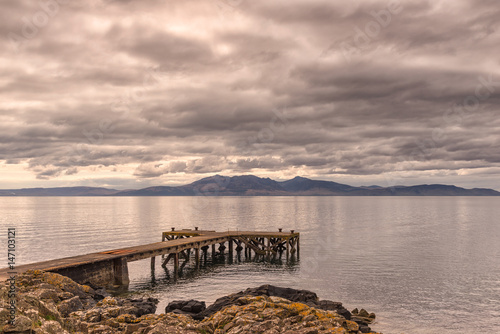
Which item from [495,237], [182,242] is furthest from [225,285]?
[495,237]

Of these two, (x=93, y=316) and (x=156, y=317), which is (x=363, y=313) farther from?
(x=93, y=316)

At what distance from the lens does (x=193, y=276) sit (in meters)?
37.7

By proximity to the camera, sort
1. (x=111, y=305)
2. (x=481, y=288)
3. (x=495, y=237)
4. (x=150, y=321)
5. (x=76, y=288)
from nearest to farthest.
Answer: (x=150, y=321), (x=111, y=305), (x=76, y=288), (x=481, y=288), (x=495, y=237)

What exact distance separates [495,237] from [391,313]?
175 feet

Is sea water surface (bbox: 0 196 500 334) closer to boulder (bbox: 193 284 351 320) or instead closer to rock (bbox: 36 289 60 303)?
boulder (bbox: 193 284 351 320)

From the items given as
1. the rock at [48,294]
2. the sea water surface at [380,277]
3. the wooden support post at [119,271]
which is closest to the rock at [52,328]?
the rock at [48,294]

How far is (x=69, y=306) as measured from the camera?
60.9 feet

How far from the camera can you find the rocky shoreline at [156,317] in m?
11.1

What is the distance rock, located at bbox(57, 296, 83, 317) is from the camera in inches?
703

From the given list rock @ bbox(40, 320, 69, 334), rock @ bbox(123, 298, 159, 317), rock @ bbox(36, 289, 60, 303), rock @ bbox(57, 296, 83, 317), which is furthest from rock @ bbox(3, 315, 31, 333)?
rock @ bbox(123, 298, 159, 317)

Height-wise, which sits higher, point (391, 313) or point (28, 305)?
point (28, 305)

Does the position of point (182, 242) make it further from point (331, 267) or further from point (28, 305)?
point (28, 305)

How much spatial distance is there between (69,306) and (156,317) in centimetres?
551

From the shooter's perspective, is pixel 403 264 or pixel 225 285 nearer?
pixel 225 285
